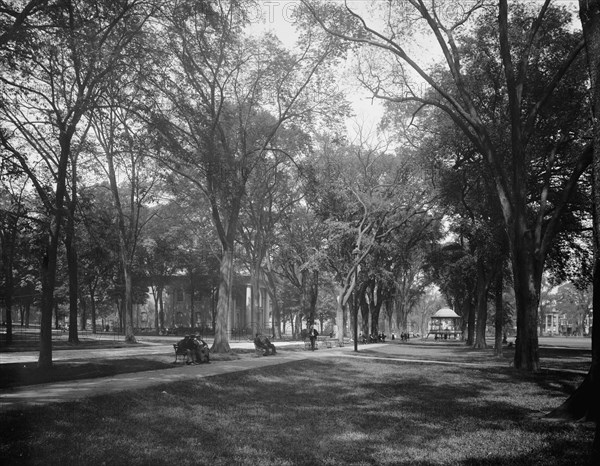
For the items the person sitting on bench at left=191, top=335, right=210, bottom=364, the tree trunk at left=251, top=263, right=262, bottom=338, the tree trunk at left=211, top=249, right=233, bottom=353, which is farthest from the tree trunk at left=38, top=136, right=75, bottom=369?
the tree trunk at left=251, top=263, right=262, bottom=338

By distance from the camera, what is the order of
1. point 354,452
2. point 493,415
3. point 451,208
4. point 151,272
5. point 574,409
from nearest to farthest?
point 354,452
point 574,409
point 493,415
point 451,208
point 151,272

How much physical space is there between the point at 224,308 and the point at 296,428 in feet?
52.2

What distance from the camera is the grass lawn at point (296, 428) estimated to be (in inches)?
236

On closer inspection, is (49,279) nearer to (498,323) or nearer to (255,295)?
(255,295)

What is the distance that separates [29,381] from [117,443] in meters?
6.44

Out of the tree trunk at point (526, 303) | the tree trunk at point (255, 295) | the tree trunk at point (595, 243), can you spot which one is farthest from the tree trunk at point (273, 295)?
the tree trunk at point (595, 243)

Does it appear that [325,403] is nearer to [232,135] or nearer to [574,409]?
[574,409]

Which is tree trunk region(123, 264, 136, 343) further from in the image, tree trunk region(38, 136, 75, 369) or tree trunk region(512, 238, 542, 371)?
tree trunk region(512, 238, 542, 371)

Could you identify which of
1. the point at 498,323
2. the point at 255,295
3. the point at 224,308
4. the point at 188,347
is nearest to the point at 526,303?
the point at 188,347

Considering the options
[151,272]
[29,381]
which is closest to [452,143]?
[29,381]

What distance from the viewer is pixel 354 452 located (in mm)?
6293

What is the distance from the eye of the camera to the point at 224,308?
23.2m

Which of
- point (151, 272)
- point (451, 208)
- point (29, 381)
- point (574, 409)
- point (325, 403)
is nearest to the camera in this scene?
point (574, 409)

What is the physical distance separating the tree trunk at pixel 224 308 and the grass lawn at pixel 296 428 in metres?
10.2
